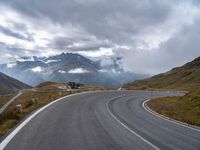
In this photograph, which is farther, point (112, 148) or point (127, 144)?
point (127, 144)

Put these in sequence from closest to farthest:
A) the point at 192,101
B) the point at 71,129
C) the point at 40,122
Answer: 1. the point at 71,129
2. the point at 40,122
3. the point at 192,101

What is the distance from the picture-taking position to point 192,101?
3262 centimetres

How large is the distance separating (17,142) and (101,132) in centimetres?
410

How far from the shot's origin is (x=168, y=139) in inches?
514

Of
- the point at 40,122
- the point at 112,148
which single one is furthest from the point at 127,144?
the point at 40,122

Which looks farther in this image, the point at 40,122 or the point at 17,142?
the point at 40,122

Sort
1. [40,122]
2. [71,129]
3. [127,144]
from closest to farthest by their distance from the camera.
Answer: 1. [127,144]
2. [71,129]
3. [40,122]

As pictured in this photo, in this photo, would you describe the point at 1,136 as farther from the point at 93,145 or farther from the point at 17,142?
the point at 93,145

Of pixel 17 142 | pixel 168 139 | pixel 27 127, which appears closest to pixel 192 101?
pixel 168 139

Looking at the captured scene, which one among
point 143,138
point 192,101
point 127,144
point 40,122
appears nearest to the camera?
point 127,144

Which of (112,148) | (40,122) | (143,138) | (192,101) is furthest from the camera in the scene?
(192,101)

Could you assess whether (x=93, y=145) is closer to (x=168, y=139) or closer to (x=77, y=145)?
(x=77, y=145)

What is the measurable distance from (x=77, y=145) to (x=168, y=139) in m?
4.58

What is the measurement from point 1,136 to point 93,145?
3.79 meters
